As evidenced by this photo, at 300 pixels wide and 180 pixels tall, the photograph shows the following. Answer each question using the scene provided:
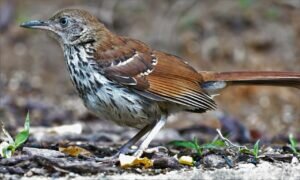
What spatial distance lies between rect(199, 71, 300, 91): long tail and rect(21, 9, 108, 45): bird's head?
87 cm

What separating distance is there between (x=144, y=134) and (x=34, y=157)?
1359 mm

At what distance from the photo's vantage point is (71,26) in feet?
18.7

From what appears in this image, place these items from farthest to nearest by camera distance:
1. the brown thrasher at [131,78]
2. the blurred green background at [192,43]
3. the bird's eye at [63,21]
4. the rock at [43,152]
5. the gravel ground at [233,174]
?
the blurred green background at [192,43], the bird's eye at [63,21], the brown thrasher at [131,78], the rock at [43,152], the gravel ground at [233,174]

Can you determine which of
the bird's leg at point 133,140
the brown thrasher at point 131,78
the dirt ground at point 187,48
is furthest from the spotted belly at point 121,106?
the dirt ground at point 187,48

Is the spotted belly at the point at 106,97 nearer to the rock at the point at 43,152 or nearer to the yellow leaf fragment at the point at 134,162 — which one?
the rock at the point at 43,152

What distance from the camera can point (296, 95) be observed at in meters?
9.07

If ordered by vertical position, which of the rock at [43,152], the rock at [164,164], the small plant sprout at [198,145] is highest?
the small plant sprout at [198,145]

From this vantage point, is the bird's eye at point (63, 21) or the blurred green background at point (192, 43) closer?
the bird's eye at point (63, 21)

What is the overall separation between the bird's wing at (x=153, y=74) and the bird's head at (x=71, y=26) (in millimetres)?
237

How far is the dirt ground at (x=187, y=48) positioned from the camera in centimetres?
854

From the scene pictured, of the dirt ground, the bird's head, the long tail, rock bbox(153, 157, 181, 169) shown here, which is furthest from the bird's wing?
the dirt ground

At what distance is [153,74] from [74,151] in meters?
0.91

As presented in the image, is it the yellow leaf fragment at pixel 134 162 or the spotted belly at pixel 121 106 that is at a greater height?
the spotted belly at pixel 121 106

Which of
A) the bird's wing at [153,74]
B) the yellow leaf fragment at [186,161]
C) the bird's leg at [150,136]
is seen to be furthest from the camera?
the bird's wing at [153,74]
